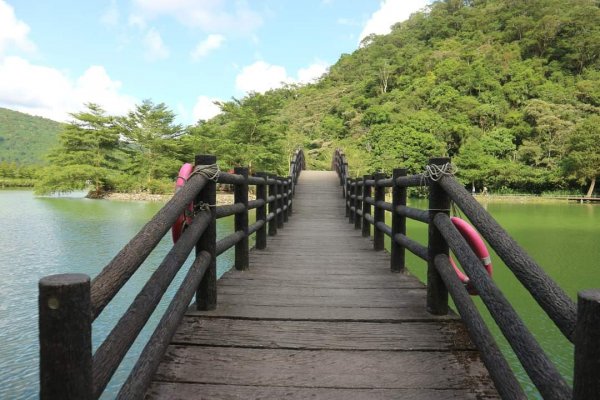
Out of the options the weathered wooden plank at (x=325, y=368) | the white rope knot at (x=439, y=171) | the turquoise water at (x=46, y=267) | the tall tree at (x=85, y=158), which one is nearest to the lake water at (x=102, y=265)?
the turquoise water at (x=46, y=267)

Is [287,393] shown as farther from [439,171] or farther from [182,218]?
[439,171]

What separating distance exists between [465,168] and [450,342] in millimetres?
34316

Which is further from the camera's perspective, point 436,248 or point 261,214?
point 261,214

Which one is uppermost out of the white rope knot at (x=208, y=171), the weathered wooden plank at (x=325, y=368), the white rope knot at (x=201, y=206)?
the white rope knot at (x=208, y=171)

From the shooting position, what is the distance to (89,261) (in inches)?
316

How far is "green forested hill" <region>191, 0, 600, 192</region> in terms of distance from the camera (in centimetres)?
3153

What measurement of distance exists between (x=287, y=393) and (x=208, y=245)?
87 cm

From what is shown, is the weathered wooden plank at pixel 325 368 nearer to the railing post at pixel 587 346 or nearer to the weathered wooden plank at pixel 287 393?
the weathered wooden plank at pixel 287 393

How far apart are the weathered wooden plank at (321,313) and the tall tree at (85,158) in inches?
1044

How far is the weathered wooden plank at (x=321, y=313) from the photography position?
6.44 ft

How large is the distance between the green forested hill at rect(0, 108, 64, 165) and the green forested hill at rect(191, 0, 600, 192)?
45588 millimetres

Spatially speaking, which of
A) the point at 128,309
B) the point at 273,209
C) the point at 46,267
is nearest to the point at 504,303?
the point at 128,309

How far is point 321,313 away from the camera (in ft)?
6.82

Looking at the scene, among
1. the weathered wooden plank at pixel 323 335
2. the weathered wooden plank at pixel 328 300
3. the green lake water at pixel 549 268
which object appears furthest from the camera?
the green lake water at pixel 549 268
